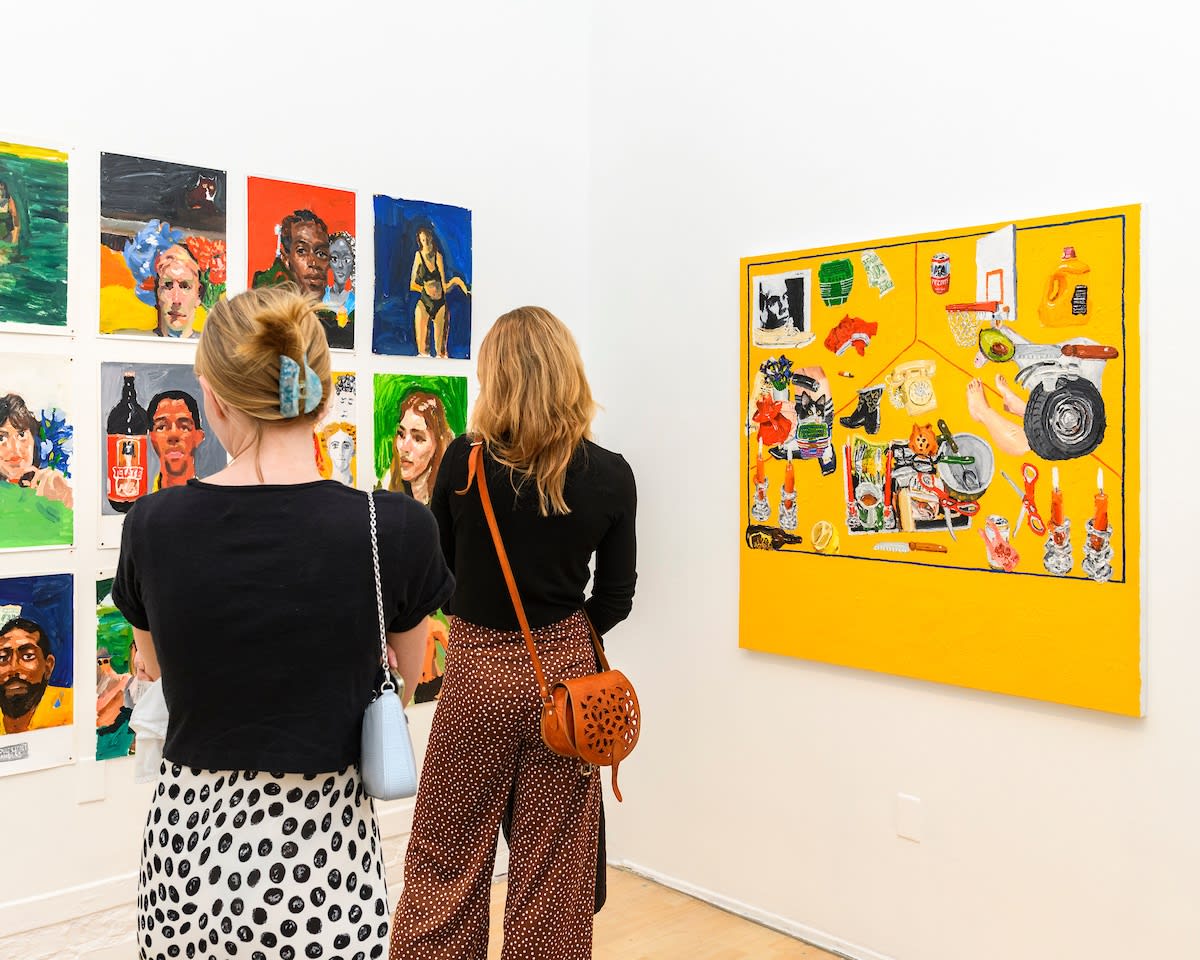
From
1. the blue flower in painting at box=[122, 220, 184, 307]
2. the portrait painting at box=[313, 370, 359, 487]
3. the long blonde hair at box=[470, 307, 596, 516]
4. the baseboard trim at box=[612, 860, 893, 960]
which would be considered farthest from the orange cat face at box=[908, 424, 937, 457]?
the blue flower in painting at box=[122, 220, 184, 307]

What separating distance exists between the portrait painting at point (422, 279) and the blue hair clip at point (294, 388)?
6.06ft

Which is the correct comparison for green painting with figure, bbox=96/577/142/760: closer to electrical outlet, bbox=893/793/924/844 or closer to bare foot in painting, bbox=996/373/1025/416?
electrical outlet, bbox=893/793/924/844

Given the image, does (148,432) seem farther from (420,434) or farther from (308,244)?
(420,434)

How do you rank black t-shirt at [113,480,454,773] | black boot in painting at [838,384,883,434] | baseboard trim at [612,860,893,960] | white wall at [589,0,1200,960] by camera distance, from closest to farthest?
black t-shirt at [113,480,454,773]
white wall at [589,0,1200,960]
black boot in painting at [838,384,883,434]
baseboard trim at [612,860,893,960]

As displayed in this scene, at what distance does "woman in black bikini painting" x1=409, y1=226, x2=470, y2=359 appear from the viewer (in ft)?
11.3

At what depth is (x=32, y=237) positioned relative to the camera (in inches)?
106

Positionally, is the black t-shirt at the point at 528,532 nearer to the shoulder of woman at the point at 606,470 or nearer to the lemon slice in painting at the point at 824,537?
the shoulder of woman at the point at 606,470

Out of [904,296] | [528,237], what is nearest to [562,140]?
[528,237]

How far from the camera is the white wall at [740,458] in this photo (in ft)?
8.33

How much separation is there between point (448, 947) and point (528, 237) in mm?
2217

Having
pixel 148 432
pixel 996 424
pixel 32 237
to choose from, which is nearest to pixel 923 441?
pixel 996 424

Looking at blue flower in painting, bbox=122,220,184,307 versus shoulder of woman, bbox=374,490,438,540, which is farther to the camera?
blue flower in painting, bbox=122,220,184,307

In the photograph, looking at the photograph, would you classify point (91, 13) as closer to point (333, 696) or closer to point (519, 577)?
point (519, 577)

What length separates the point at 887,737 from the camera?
305 cm
